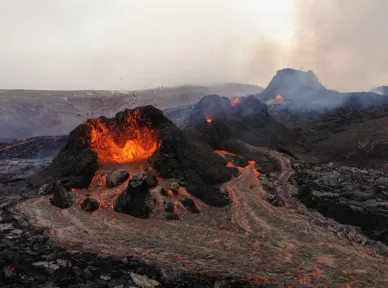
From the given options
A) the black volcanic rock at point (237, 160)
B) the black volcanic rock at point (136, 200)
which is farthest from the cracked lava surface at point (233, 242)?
the black volcanic rock at point (237, 160)

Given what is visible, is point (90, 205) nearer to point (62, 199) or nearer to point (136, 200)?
point (62, 199)

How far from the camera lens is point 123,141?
1316 inches

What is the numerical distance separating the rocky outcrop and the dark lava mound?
9.29 metres

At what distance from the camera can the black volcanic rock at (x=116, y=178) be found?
26.0 m

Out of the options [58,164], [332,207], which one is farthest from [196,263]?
[58,164]

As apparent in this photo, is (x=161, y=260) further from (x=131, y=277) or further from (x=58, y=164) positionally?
(x=58, y=164)

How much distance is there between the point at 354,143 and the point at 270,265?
152 ft

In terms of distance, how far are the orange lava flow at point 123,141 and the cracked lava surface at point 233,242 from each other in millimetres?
7697

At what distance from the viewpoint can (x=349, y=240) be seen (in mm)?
19172

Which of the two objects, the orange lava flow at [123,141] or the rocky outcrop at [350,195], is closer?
the rocky outcrop at [350,195]

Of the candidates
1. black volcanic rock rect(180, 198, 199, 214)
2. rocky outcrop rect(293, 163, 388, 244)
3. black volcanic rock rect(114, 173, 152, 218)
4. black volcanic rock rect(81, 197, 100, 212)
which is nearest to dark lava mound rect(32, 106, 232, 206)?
black volcanic rock rect(180, 198, 199, 214)

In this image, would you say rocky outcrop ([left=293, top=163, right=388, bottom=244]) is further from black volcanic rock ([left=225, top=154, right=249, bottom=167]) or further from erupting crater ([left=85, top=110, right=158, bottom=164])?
erupting crater ([left=85, top=110, right=158, bottom=164])

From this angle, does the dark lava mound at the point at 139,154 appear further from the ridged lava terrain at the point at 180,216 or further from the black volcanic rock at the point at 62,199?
the black volcanic rock at the point at 62,199

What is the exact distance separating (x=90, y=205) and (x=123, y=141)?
12.4m
